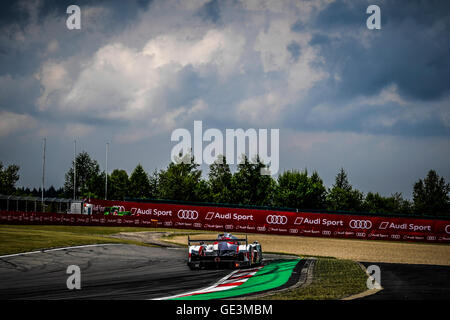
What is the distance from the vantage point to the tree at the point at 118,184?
4188 inches

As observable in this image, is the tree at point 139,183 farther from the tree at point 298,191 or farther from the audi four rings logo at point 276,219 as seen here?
the audi four rings logo at point 276,219

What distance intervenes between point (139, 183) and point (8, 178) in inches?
1090

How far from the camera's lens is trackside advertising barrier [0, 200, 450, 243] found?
145 feet

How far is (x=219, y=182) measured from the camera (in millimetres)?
91438

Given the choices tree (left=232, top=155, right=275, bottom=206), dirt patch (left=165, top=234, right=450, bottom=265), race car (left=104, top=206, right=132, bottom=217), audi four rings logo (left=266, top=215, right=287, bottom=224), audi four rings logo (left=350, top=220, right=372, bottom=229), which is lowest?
dirt patch (left=165, top=234, right=450, bottom=265)

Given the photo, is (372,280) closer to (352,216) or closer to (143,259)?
(143,259)

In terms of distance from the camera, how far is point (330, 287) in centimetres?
1172

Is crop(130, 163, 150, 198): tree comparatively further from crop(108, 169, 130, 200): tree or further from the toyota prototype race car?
the toyota prototype race car

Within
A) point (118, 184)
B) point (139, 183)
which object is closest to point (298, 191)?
point (139, 183)

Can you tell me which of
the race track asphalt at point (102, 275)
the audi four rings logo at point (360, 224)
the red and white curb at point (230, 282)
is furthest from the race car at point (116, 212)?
the red and white curb at point (230, 282)

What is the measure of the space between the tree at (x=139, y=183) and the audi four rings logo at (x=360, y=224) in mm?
67967

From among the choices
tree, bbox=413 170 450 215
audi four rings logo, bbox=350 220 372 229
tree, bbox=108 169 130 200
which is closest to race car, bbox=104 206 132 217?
audi four rings logo, bbox=350 220 372 229

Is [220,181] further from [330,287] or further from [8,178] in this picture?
[330,287]
